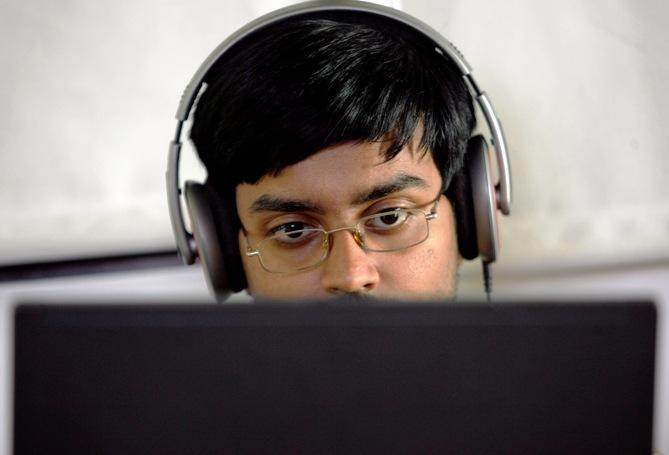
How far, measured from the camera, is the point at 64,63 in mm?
1319

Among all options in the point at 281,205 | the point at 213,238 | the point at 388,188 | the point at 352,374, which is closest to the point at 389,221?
the point at 388,188

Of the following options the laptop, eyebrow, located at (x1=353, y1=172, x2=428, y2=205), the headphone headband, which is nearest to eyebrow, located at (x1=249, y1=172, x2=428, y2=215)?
eyebrow, located at (x1=353, y1=172, x2=428, y2=205)

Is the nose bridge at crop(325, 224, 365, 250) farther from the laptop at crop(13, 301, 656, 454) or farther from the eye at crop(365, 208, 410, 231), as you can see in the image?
the laptop at crop(13, 301, 656, 454)

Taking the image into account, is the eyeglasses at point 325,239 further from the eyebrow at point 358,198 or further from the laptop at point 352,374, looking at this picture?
the laptop at point 352,374

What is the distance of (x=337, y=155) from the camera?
104cm

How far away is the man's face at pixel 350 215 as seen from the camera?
→ 104cm

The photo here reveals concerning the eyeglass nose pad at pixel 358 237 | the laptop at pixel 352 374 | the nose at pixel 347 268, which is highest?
the laptop at pixel 352 374

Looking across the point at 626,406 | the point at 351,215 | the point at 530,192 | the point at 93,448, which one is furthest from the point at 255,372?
the point at 530,192

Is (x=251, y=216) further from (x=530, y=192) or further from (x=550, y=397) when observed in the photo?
(x=550, y=397)

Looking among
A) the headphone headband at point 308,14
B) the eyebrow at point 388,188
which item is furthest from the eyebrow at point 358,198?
the headphone headband at point 308,14

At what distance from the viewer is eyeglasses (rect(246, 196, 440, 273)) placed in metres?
1.08

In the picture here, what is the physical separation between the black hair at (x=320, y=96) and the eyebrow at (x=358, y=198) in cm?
4

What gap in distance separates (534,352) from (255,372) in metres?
0.17

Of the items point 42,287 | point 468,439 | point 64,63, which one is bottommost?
point 42,287
